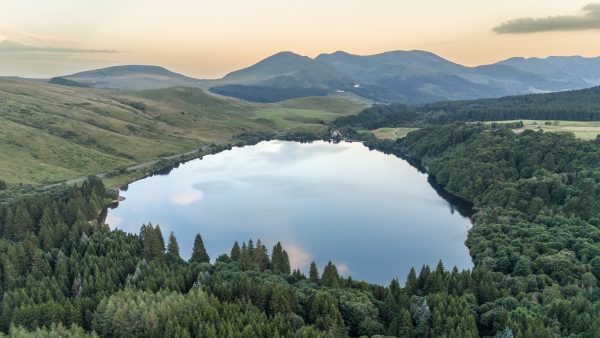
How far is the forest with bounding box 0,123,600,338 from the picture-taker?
57594mm

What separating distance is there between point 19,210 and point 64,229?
19.6 metres

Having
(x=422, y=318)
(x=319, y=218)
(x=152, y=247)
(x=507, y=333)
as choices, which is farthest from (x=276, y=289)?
(x=319, y=218)

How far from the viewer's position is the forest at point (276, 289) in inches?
2267

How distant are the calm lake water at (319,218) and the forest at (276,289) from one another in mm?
17635

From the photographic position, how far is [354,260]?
10838 centimetres

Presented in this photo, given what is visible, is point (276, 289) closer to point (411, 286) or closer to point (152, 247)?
point (411, 286)

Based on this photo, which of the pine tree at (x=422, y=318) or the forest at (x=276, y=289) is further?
the pine tree at (x=422, y=318)

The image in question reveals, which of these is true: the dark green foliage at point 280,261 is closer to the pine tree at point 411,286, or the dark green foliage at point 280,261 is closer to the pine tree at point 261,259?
the pine tree at point 261,259

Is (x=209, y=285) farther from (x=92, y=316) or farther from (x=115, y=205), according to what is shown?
(x=115, y=205)

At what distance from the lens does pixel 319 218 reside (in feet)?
465

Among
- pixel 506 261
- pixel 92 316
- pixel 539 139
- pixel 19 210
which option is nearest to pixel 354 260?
pixel 506 261

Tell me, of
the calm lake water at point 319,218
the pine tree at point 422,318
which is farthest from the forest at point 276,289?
the calm lake water at point 319,218

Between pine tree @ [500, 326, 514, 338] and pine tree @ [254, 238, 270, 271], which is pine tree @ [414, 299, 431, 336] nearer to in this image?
pine tree @ [500, 326, 514, 338]

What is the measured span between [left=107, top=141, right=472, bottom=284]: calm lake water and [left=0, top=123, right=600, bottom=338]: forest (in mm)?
17635
